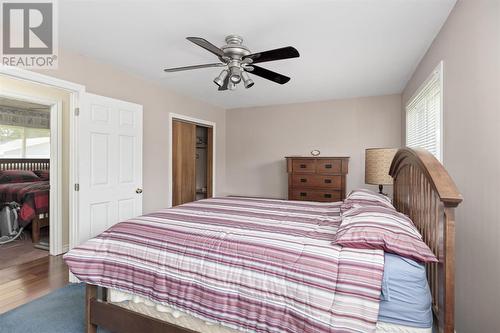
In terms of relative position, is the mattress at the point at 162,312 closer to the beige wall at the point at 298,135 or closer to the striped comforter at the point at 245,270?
the striped comforter at the point at 245,270

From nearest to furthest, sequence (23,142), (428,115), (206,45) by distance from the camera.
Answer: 1. (206,45)
2. (428,115)
3. (23,142)

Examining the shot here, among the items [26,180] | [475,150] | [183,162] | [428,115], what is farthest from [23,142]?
[475,150]

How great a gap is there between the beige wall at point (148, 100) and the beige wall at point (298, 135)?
1.06 meters

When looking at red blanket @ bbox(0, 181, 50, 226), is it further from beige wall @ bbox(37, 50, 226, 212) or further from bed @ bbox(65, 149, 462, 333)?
bed @ bbox(65, 149, 462, 333)

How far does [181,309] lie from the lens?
5.05 feet

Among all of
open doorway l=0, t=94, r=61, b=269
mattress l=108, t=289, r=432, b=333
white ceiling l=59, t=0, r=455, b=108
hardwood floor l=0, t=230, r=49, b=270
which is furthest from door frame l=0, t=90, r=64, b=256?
mattress l=108, t=289, r=432, b=333

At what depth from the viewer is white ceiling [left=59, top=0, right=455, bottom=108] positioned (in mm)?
2025

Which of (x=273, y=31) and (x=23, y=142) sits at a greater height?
(x=273, y=31)

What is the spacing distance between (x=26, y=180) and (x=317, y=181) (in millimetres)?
5990

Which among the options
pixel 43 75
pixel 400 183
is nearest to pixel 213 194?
pixel 43 75

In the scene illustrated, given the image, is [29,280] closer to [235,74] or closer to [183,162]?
[183,162]

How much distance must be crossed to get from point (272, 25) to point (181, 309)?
220cm

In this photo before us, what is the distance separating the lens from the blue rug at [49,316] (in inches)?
79.4

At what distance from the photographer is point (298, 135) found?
5055mm
